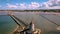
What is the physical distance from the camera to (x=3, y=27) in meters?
1.46

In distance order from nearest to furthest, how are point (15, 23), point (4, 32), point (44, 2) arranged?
point (4, 32) < point (15, 23) < point (44, 2)

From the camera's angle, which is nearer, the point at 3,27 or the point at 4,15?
the point at 3,27

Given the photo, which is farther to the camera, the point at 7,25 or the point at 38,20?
the point at 38,20

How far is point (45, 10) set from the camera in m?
1.77

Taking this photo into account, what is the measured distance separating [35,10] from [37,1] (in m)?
0.12

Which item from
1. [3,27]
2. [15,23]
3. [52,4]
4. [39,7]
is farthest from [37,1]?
[3,27]

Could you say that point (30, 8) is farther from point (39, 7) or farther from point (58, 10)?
point (58, 10)

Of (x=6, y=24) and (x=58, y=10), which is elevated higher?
(x=58, y=10)

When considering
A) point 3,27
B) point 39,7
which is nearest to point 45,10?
point 39,7

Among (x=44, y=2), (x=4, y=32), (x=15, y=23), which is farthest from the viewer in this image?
(x=44, y=2)

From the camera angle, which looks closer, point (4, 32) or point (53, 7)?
point (4, 32)

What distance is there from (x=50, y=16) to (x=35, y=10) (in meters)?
0.22

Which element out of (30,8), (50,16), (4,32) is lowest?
(4,32)

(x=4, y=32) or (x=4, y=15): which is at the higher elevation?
(x=4, y=15)
